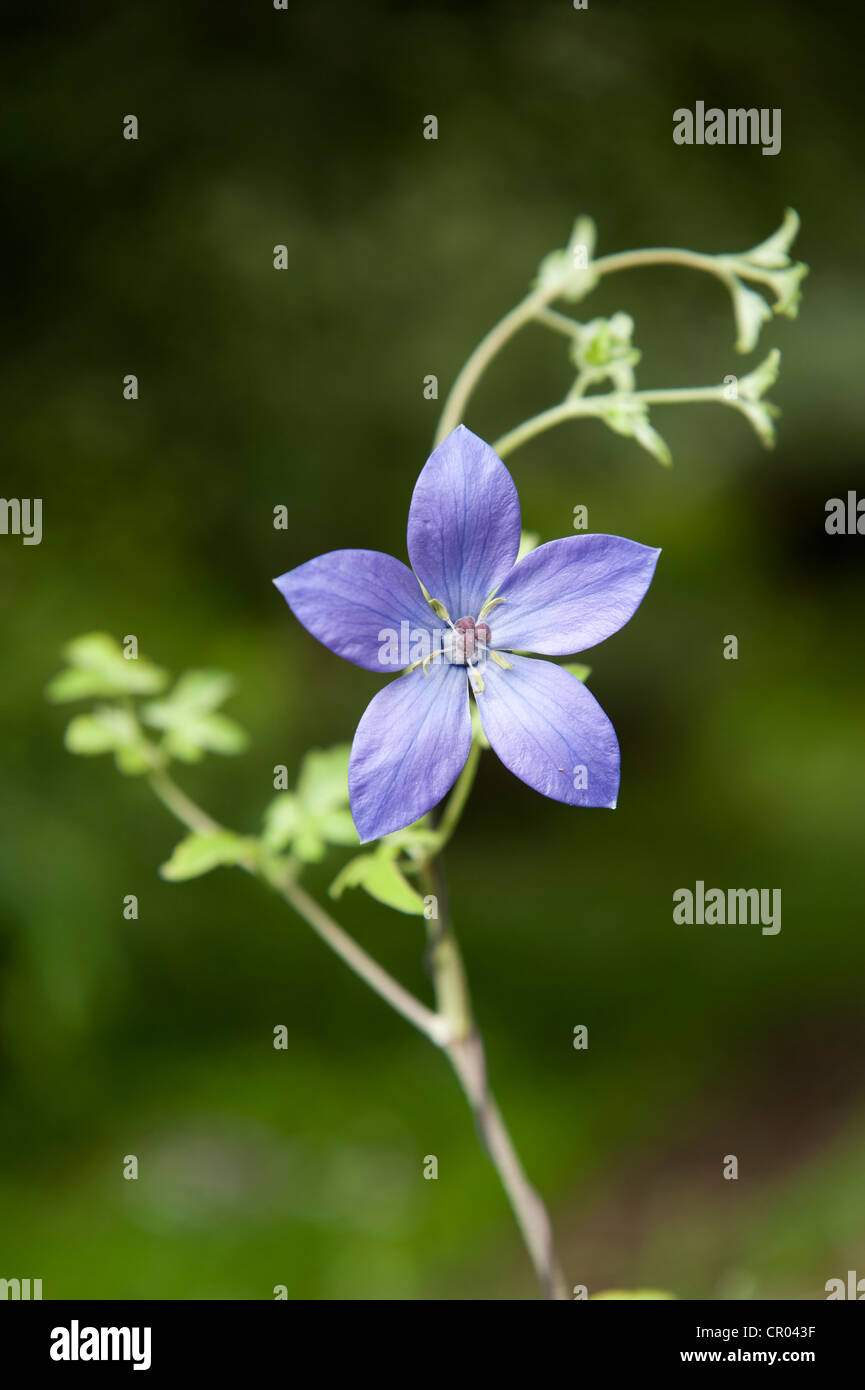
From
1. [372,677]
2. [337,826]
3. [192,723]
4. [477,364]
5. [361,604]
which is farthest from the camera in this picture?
[372,677]

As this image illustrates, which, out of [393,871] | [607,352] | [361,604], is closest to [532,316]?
[607,352]

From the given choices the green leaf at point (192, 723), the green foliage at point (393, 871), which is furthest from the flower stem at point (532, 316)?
the green leaf at point (192, 723)

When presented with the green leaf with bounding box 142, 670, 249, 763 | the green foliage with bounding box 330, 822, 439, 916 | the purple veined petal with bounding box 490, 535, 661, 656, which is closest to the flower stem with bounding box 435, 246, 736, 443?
the purple veined petal with bounding box 490, 535, 661, 656

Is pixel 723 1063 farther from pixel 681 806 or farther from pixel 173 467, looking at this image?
pixel 173 467

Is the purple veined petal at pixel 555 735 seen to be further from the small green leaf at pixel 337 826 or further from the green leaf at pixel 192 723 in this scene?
the green leaf at pixel 192 723

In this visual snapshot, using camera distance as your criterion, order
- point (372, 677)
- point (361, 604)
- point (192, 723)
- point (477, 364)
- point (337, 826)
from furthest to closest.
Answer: point (372, 677) < point (192, 723) < point (337, 826) < point (477, 364) < point (361, 604)

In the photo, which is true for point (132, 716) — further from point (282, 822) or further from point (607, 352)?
point (607, 352)

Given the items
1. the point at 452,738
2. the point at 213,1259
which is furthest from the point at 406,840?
the point at 213,1259
